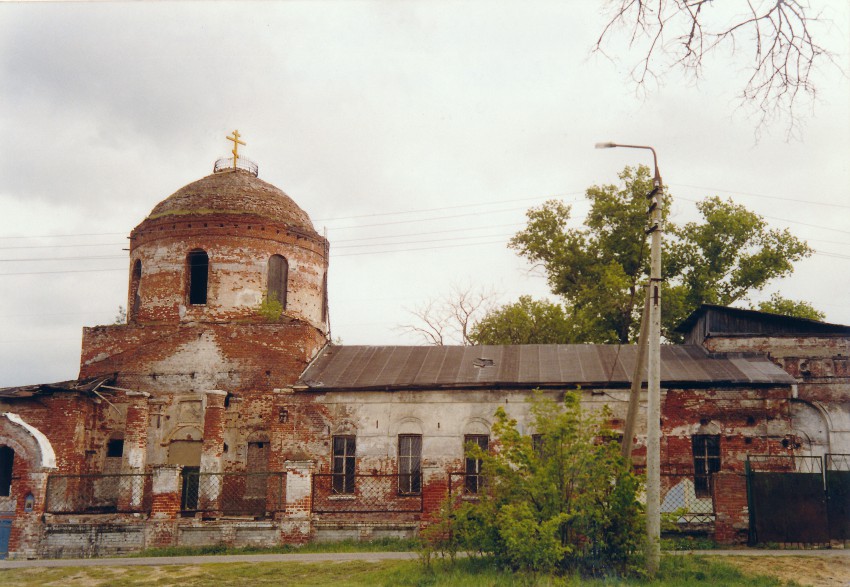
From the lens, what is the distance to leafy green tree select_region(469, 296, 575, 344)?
29938 mm

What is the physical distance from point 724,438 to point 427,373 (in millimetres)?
7985

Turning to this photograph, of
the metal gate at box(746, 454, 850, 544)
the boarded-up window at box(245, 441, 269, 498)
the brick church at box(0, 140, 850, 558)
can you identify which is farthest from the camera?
the boarded-up window at box(245, 441, 269, 498)

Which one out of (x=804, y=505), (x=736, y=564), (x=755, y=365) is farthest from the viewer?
(x=755, y=365)

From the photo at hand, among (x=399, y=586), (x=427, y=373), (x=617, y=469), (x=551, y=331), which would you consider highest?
(x=551, y=331)

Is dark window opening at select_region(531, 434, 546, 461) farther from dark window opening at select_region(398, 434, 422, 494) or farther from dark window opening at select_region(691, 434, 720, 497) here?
dark window opening at select_region(691, 434, 720, 497)

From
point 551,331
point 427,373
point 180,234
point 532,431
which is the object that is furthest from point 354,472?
point 551,331

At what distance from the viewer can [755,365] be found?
20.8 metres

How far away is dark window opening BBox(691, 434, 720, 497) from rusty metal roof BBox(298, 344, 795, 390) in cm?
142

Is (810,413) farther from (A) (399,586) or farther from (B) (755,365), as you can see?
(A) (399,586)

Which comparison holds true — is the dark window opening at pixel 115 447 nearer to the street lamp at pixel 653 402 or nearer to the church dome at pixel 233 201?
the church dome at pixel 233 201

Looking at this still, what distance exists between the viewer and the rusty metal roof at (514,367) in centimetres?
1994

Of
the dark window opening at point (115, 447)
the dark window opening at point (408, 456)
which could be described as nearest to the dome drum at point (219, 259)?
the dark window opening at point (115, 447)

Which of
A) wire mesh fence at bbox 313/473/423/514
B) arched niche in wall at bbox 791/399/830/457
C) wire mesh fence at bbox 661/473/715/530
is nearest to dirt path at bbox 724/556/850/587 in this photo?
wire mesh fence at bbox 661/473/715/530

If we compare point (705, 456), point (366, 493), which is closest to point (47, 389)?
point (366, 493)
